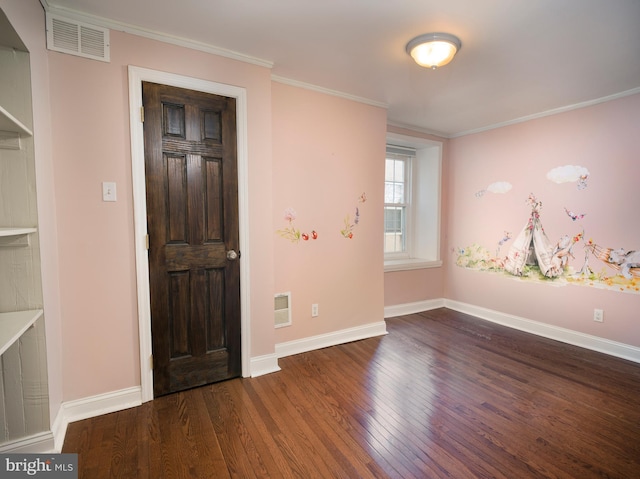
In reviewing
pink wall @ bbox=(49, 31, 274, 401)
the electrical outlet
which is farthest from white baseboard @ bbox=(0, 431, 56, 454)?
the electrical outlet

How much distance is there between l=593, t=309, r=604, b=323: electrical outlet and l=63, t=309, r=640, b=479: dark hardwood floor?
0.34 m

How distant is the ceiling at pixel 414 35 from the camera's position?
1730 mm

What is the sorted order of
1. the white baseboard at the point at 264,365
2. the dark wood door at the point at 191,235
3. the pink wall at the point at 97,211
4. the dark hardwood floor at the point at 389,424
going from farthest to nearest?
1. the white baseboard at the point at 264,365
2. the dark wood door at the point at 191,235
3. the pink wall at the point at 97,211
4. the dark hardwood floor at the point at 389,424

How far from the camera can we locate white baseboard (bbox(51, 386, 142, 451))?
182cm

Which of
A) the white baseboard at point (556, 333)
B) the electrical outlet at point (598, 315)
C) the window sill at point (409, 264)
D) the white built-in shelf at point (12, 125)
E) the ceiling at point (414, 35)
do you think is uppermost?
the ceiling at point (414, 35)

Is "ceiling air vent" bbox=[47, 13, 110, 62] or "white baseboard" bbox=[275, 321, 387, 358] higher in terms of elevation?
"ceiling air vent" bbox=[47, 13, 110, 62]

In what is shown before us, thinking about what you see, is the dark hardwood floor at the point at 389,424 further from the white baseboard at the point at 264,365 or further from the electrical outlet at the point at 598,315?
the electrical outlet at the point at 598,315

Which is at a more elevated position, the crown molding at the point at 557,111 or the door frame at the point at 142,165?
the crown molding at the point at 557,111

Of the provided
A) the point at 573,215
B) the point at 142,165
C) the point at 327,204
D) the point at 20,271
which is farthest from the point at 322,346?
A: the point at 573,215

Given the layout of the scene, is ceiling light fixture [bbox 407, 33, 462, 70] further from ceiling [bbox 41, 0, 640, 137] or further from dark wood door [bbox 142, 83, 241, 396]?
dark wood door [bbox 142, 83, 241, 396]

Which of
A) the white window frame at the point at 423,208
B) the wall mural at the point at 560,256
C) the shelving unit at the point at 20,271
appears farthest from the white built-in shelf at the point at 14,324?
the wall mural at the point at 560,256

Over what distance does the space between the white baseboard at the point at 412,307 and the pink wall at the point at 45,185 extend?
3.19 meters

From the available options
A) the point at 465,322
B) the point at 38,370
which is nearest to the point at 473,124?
the point at 465,322

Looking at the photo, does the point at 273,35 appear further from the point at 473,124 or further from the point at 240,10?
the point at 473,124
